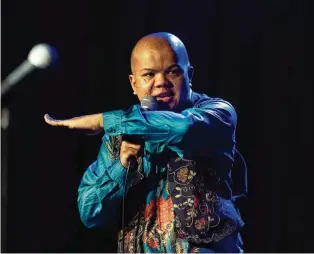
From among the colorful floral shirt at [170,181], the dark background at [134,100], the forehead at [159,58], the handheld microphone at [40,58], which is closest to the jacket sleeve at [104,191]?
the colorful floral shirt at [170,181]

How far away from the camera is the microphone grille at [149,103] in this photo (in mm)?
2047

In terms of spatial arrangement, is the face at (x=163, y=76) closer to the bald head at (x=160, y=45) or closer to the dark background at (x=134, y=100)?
the bald head at (x=160, y=45)

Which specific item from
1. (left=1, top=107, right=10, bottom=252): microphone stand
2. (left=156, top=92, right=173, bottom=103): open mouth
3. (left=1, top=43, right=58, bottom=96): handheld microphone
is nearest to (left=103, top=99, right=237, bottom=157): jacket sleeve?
(left=156, top=92, right=173, bottom=103): open mouth

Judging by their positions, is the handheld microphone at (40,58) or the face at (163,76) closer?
the handheld microphone at (40,58)

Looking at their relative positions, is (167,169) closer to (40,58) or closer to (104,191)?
(104,191)

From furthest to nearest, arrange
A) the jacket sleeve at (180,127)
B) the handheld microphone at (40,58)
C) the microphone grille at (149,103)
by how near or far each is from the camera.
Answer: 1. the microphone grille at (149,103)
2. the jacket sleeve at (180,127)
3. the handheld microphone at (40,58)

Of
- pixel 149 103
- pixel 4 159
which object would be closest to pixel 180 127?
pixel 149 103

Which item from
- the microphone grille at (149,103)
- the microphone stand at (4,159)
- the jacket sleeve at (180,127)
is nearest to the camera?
the microphone stand at (4,159)

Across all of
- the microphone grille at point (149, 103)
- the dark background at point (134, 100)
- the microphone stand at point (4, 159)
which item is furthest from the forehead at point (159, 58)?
Result: the dark background at point (134, 100)

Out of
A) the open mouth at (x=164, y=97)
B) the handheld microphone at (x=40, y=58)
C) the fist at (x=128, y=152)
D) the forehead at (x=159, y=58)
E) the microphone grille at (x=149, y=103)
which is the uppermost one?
the forehead at (x=159, y=58)

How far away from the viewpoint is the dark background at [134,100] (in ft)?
9.93

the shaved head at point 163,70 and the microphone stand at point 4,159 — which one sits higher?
the shaved head at point 163,70

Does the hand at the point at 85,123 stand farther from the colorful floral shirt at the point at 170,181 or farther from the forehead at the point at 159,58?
the forehead at the point at 159,58

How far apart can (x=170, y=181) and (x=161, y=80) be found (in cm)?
31
